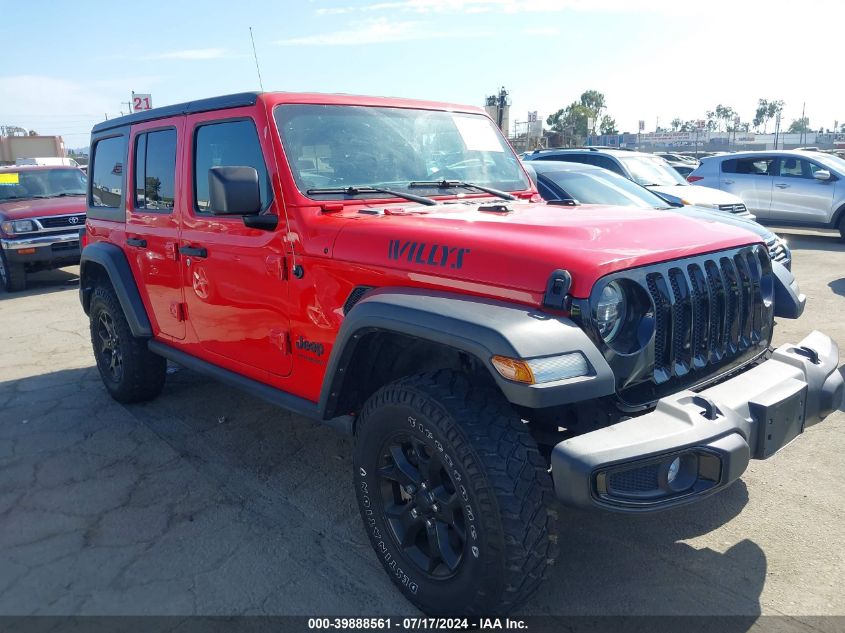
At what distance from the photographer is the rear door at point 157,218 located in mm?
3912

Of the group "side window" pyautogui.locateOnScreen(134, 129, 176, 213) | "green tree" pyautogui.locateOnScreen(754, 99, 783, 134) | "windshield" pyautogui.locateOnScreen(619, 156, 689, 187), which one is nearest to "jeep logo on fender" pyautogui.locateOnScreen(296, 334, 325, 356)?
"side window" pyautogui.locateOnScreen(134, 129, 176, 213)

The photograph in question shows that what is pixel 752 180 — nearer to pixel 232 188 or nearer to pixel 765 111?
pixel 232 188

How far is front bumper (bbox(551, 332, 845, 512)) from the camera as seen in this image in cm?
203

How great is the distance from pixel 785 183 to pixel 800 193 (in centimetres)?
31

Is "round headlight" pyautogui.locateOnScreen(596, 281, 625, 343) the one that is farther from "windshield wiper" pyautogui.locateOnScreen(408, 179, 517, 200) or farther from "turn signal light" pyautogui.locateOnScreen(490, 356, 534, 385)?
"windshield wiper" pyautogui.locateOnScreen(408, 179, 517, 200)

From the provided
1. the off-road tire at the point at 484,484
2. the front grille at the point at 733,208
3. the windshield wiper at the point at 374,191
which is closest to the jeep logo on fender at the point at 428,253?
Answer: the off-road tire at the point at 484,484

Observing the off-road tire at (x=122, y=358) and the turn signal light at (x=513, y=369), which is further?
the off-road tire at (x=122, y=358)

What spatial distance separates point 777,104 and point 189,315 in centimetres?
10874

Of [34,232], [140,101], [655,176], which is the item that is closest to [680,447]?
[655,176]

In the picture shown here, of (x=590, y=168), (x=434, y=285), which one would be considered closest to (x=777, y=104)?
(x=590, y=168)

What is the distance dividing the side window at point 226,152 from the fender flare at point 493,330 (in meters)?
1.05

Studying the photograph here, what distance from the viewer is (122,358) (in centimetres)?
463

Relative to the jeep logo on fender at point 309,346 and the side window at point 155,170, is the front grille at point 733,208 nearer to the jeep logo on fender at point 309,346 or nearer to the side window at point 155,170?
the side window at point 155,170

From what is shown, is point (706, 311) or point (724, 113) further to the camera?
point (724, 113)
